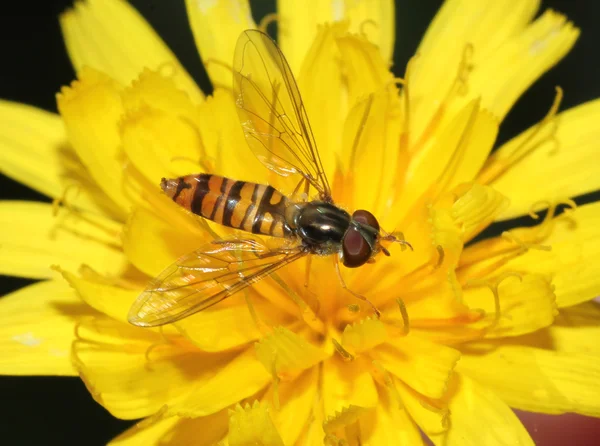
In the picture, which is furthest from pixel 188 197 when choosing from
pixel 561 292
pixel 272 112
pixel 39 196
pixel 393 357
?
pixel 39 196

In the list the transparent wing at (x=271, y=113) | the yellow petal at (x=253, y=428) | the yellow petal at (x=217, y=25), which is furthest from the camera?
the yellow petal at (x=217, y=25)

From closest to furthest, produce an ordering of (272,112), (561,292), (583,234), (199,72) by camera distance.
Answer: (561,292) → (583,234) → (272,112) → (199,72)

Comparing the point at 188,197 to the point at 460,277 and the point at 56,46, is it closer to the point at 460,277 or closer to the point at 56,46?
the point at 460,277

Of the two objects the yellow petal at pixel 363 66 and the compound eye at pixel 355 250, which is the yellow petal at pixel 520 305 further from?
the yellow petal at pixel 363 66

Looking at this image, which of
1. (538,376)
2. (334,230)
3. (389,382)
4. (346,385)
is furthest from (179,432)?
(538,376)

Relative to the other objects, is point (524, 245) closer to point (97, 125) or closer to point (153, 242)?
point (153, 242)

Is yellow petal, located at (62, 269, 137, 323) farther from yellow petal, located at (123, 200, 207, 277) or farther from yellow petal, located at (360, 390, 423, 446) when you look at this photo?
yellow petal, located at (360, 390, 423, 446)

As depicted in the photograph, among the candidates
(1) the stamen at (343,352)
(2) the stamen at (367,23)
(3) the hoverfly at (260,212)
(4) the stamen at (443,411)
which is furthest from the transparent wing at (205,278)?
(2) the stamen at (367,23)
